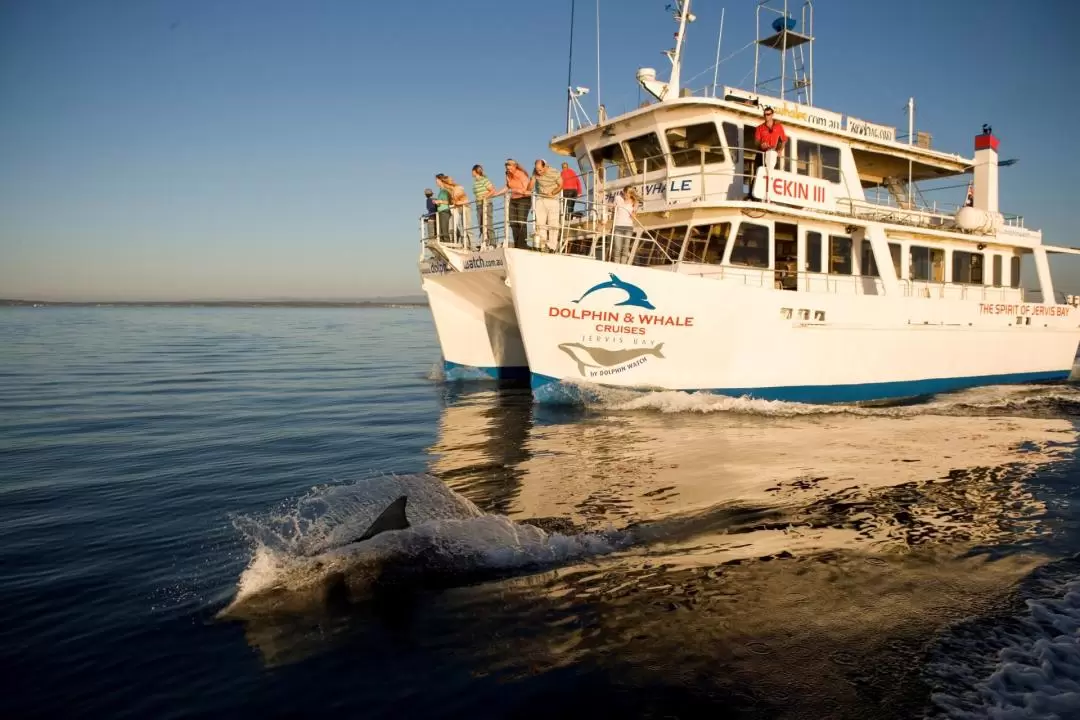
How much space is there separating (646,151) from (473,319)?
5322 mm

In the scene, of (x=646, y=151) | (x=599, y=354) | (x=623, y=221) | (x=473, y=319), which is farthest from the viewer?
(x=473, y=319)

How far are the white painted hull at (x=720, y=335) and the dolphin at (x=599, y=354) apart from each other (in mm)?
19

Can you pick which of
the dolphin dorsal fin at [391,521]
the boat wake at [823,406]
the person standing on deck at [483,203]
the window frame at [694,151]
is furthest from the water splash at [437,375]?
the dolphin dorsal fin at [391,521]

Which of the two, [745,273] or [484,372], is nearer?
[745,273]

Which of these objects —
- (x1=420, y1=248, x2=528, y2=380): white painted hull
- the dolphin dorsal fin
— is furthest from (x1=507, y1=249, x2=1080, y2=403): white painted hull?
the dolphin dorsal fin

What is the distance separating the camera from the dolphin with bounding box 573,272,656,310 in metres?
11.7

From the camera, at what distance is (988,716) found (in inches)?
138

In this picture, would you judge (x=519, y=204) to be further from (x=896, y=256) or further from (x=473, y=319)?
(x=896, y=256)

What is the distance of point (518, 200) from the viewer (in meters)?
12.5

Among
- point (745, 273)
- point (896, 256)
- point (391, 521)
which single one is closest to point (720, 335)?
point (745, 273)

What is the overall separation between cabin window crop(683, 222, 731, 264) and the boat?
27 millimetres

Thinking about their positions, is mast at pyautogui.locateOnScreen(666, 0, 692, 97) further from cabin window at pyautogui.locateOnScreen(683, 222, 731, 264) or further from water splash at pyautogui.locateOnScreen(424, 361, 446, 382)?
water splash at pyautogui.locateOnScreen(424, 361, 446, 382)

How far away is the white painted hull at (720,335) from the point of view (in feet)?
38.5

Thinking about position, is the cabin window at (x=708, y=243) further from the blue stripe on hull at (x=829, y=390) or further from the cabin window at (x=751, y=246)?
the blue stripe on hull at (x=829, y=390)
